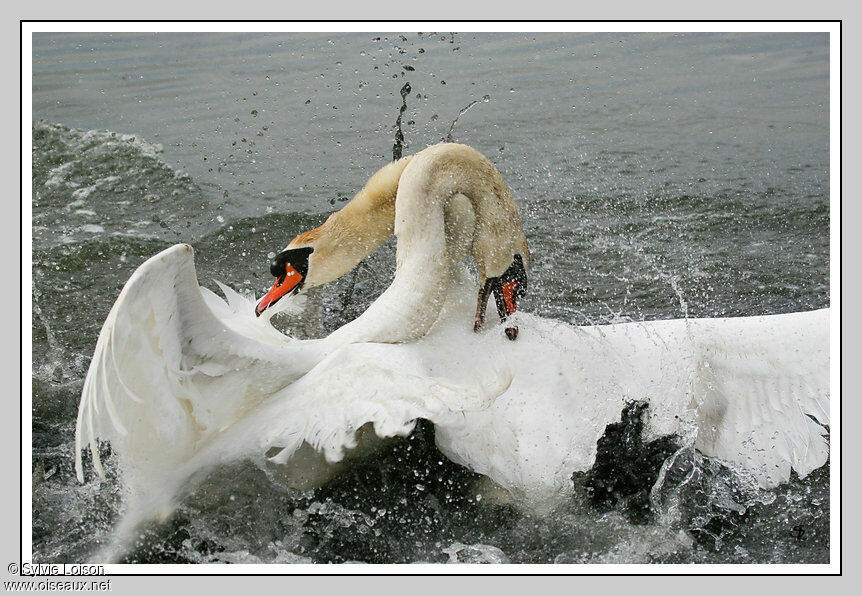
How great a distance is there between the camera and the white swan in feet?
11.1

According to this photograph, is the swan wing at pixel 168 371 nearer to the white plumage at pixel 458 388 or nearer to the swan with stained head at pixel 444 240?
the white plumage at pixel 458 388

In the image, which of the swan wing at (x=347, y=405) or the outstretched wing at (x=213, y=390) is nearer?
the outstretched wing at (x=213, y=390)

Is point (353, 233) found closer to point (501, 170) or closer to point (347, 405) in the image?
point (347, 405)

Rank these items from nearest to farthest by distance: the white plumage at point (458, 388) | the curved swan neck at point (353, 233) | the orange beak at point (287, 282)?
the white plumage at point (458, 388) → the curved swan neck at point (353, 233) → the orange beak at point (287, 282)

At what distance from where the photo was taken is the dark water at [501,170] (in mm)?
4164

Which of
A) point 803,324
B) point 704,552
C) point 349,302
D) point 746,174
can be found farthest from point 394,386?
point 746,174

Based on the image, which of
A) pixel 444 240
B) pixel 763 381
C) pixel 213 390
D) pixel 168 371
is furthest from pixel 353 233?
pixel 763 381

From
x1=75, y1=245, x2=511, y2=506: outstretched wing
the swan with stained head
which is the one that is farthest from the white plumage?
the swan with stained head

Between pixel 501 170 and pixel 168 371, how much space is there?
208 inches

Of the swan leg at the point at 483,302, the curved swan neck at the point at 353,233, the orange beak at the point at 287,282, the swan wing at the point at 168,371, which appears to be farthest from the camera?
the orange beak at the point at 287,282

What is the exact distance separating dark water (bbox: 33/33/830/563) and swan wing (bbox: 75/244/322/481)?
2.16 ft

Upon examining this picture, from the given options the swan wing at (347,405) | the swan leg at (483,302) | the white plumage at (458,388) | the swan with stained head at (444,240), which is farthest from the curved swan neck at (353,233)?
the swan wing at (347,405)

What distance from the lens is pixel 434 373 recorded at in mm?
3967

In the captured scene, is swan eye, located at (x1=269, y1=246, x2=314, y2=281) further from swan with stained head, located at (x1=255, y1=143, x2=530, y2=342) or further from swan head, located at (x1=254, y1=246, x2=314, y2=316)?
swan with stained head, located at (x1=255, y1=143, x2=530, y2=342)
